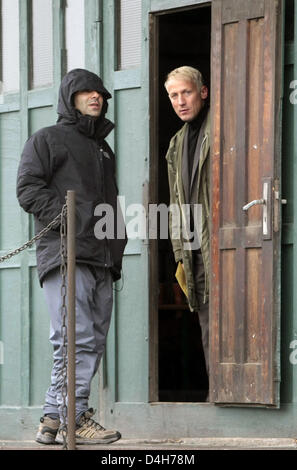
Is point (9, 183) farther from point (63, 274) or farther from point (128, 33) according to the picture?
point (63, 274)

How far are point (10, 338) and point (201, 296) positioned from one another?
1.61 m

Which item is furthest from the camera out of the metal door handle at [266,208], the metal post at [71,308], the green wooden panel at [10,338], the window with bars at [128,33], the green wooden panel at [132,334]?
the green wooden panel at [10,338]

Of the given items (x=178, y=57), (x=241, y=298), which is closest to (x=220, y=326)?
(x=241, y=298)

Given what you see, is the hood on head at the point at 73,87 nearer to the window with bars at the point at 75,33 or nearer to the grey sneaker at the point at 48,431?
the window with bars at the point at 75,33

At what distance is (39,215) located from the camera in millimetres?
8312

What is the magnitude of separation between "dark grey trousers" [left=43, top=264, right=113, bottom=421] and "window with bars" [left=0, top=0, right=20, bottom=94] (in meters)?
2.20

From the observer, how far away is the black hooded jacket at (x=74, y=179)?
8305 mm

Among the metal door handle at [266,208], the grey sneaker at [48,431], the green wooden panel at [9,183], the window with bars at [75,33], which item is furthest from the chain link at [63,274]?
the window with bars at [75,33]

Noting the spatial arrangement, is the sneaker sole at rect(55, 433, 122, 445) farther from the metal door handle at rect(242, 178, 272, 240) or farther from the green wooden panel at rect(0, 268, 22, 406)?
the green wooden panel at rect(0, 268, 22, 406)

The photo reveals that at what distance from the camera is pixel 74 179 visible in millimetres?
8430

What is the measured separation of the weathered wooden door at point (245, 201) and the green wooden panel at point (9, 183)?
184 cm

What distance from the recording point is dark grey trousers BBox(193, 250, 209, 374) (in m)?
9.04
